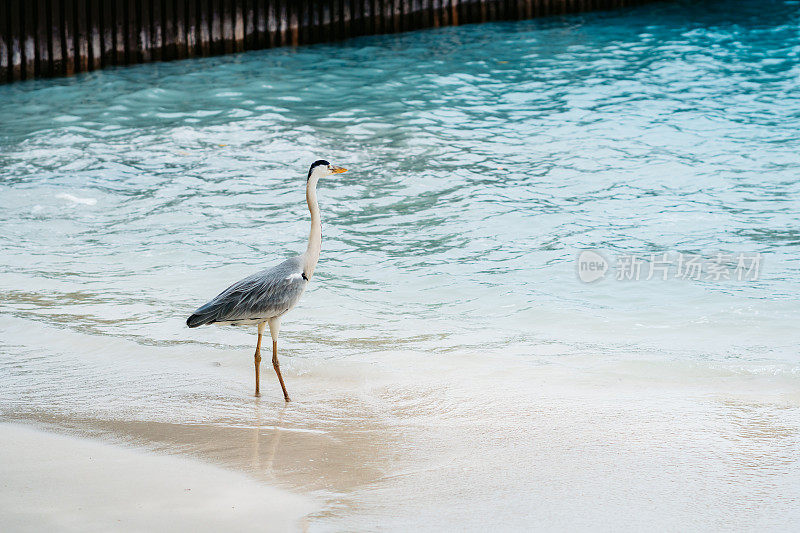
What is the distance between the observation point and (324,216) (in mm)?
11273

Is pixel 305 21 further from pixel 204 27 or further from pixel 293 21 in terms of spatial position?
pixel 204 27

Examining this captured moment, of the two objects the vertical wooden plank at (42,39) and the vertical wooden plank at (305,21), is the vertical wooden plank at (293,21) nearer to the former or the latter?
the vertical wooden plank at (305,21)

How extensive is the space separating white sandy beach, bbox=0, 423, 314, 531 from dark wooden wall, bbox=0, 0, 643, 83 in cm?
1345

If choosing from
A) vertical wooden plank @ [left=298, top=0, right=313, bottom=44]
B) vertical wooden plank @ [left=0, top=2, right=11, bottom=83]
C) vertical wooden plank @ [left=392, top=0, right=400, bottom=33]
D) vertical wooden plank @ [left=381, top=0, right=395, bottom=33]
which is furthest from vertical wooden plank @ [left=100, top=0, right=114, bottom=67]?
vertical wooden plank @ [left=392, top=0, right=400, bottom=33]

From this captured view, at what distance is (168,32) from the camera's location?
62.8ft

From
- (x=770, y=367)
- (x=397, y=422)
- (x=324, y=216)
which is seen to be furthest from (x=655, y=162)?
(x=397, y=422)

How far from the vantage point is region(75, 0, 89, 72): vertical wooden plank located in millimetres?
17625

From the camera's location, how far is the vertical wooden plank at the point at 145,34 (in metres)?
18.6

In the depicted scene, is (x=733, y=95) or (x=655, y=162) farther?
(x=733, y=95)

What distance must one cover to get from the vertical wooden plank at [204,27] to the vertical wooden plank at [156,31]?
2.61 ft

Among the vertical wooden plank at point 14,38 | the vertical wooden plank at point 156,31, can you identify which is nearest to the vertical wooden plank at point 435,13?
the vertical wooden plank at point 156,31

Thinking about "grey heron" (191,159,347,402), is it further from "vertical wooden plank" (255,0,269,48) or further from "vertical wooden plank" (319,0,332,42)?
"vertical wooden plank" (319,0,332,42)

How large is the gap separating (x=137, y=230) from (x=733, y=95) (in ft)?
35.1

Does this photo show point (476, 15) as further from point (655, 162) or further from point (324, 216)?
point (324, 216)
